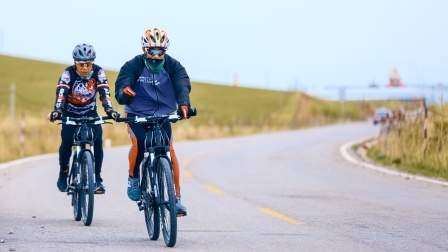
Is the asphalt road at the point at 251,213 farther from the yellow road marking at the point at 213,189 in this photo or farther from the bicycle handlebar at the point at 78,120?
the bicycle handlebar at the point at 78,120

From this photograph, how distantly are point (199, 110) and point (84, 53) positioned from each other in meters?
88.1

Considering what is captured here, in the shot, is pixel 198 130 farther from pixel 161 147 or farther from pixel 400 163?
pixel 161 147

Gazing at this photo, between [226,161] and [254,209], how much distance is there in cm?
1287

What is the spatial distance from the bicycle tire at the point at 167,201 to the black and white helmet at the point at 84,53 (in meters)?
2.60

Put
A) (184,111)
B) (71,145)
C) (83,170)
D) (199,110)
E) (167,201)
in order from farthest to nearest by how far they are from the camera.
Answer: (199,110) → (71,145) → (83,170) → (184,111) → (167,201)

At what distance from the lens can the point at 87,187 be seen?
11141 millimetres

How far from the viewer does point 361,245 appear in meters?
9.19

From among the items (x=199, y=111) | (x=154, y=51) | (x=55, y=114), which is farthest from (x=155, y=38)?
(x=199, y=111)

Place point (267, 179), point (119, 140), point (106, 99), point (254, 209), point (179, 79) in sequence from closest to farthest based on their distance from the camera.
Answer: point (179, 79) < point (106, 99) < point (254, 209) < point (267, 179) < point (119, 140)

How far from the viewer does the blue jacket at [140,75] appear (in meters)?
9.53

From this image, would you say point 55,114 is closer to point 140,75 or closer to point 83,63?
point 83,63

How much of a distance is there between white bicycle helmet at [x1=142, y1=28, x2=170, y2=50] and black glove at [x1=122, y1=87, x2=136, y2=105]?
570 millimetres

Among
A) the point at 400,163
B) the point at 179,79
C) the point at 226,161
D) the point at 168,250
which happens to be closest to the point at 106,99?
the point at 179,79

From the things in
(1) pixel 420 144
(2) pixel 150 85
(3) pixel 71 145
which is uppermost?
(2) pixel 150 85
